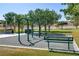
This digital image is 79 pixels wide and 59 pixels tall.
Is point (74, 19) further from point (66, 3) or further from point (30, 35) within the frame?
point (30, 35)

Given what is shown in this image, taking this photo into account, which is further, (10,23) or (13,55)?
(10,23)

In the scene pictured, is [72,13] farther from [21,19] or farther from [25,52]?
[25,52]

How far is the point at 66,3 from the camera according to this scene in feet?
29.8

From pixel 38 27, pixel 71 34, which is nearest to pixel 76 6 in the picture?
pixel 71 34

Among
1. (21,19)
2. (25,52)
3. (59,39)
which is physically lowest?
(25,52)

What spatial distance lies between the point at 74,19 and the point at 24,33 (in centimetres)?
196

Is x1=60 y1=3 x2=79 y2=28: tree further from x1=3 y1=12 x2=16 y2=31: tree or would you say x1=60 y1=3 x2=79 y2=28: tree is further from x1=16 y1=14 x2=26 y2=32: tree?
x1=3 y1=12 x2=16 y2=31: tree

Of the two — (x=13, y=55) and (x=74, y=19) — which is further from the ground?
(x=74, y=19)

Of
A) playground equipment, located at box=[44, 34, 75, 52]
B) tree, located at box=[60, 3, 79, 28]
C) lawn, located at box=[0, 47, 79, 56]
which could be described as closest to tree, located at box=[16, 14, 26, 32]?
playground equipment, located at box=[44, 34, 75, 52]

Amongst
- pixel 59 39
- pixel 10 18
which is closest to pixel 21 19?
pixel 10 18

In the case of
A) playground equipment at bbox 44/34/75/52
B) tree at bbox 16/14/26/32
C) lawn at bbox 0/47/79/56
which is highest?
tree at bbox 16/14/26/32

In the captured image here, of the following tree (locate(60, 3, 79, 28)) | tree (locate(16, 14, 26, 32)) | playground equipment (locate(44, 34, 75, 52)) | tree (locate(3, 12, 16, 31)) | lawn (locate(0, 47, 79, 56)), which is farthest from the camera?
tree (locate(16, 14, 26, 32))

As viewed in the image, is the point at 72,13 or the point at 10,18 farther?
the point at 10,18

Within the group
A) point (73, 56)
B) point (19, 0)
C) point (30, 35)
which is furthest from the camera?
point (30, 35)
